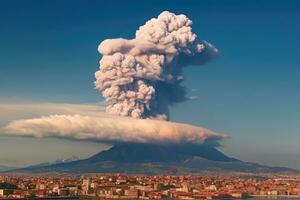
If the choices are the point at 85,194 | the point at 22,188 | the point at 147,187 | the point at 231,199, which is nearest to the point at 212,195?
the point at 231,199

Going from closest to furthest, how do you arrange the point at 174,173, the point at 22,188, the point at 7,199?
1. the point at 7,199
2. the point at 22,188
3. the point at 174,173

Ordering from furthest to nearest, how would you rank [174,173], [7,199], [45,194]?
[174,173]
[45,194]
[7,199]

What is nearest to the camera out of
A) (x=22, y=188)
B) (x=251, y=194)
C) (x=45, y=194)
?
(x=45, y=194)

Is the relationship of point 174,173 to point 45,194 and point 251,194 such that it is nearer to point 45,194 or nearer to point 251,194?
point 251,194

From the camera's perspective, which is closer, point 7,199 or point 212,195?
point 7,199

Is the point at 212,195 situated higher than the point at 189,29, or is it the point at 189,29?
the point at 189,29

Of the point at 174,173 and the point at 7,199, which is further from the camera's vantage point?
the point at 174,173

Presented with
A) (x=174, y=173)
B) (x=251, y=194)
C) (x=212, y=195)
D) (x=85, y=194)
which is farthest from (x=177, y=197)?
(x=174, y=173)

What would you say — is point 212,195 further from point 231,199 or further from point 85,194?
point 85,194

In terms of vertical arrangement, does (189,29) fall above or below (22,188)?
above
